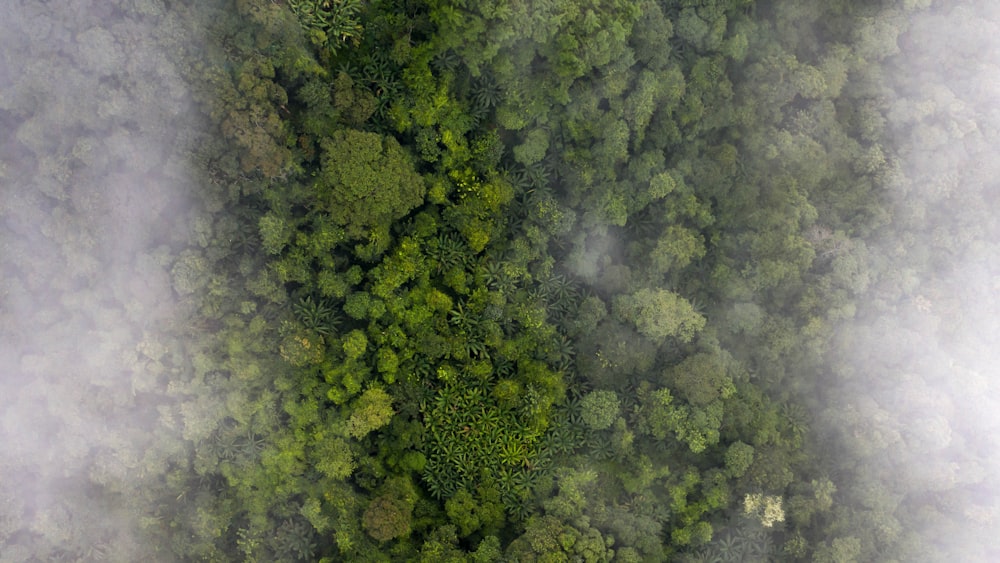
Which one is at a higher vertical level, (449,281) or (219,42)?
(219,42)

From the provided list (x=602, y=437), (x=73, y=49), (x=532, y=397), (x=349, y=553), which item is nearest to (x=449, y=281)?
(x=532, y=397)

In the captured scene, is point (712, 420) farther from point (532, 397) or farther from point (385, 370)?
point (385, 370)

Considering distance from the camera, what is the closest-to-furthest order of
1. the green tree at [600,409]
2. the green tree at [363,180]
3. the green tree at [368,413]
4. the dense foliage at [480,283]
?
the dense foliage at [480,283], the green tree at [363,180], the green tree at [368,413], the green tree at [600,409]

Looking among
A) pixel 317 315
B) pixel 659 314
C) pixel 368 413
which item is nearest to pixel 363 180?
pixel 317 315

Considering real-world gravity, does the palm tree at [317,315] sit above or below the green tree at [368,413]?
above

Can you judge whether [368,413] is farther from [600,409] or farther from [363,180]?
[600,409]

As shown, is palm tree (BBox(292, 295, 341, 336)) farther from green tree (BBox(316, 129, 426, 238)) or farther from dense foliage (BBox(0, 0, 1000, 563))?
green tree (BBox(316, 129, 426, 238))

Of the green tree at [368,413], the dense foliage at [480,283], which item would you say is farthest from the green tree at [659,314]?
the green tree at [368,413]

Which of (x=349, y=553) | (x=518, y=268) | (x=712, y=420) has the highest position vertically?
(x=518, y=268)

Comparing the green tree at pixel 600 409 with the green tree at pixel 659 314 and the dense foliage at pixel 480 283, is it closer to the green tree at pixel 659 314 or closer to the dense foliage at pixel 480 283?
the dense foliage at pixel 480 283
